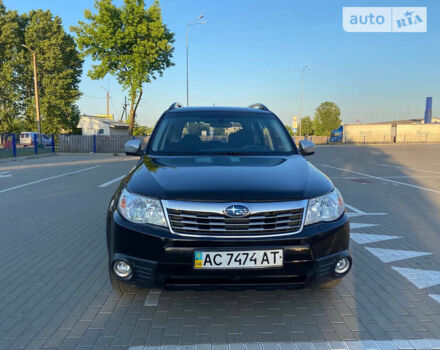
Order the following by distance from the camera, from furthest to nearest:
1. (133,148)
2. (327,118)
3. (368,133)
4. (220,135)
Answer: (327,118) → (368,133) → (133,148) → (220,135)

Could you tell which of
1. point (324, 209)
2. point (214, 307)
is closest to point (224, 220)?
point (324, 209)

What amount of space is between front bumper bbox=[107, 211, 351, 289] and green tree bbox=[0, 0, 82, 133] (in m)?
39.6

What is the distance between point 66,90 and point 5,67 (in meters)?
6.04

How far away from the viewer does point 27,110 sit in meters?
38.1

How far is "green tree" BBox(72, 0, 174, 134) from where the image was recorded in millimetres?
28984

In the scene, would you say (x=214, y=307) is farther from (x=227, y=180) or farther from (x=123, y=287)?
(x=227, y=180)

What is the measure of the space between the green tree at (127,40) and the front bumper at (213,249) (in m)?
28.8

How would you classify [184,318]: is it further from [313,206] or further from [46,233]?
[46,233]

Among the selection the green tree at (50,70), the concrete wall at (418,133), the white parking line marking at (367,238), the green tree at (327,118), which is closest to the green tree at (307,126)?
the green tree at (327,118)

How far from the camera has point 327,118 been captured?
95.2 meters

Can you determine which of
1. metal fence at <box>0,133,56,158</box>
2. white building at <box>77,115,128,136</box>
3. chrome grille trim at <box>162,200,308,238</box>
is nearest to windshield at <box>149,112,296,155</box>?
chrome grille trim at <box>162,200,308,238</box>

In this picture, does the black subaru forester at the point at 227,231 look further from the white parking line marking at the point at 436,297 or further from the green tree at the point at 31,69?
the green tree at the point at 31,69

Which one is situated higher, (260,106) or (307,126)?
(307,126)

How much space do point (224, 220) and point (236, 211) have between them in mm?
100
